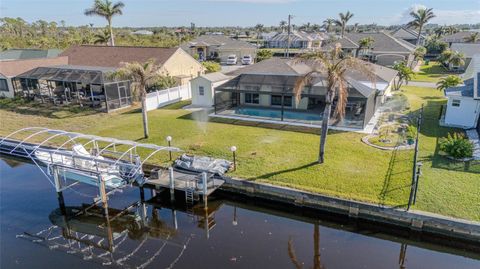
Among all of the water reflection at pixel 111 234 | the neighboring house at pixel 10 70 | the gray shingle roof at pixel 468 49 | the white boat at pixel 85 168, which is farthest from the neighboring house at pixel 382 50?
the water reflection at pixel 111 234

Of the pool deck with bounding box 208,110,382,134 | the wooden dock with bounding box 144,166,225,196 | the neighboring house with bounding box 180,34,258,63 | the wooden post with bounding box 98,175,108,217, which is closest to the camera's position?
the wooden post with bounding box 98,175,108,217

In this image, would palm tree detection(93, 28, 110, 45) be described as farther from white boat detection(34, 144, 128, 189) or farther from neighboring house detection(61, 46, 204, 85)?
white boat detection(34, 144, 128, 189)

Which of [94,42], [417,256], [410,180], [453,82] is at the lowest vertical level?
[417,256]

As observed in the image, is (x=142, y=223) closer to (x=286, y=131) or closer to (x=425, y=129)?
(x=286, y=131)

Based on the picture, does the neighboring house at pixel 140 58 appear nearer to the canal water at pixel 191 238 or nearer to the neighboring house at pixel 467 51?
the canal water at pixel 191 238

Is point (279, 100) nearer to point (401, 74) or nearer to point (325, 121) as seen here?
point (325, 121)

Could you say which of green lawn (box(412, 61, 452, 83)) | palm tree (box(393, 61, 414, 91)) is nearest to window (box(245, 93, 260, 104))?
palm tree (box(393, 61, 414, 91))

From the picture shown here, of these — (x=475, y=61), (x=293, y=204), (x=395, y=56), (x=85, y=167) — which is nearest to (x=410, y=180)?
(x=293, y=204)
